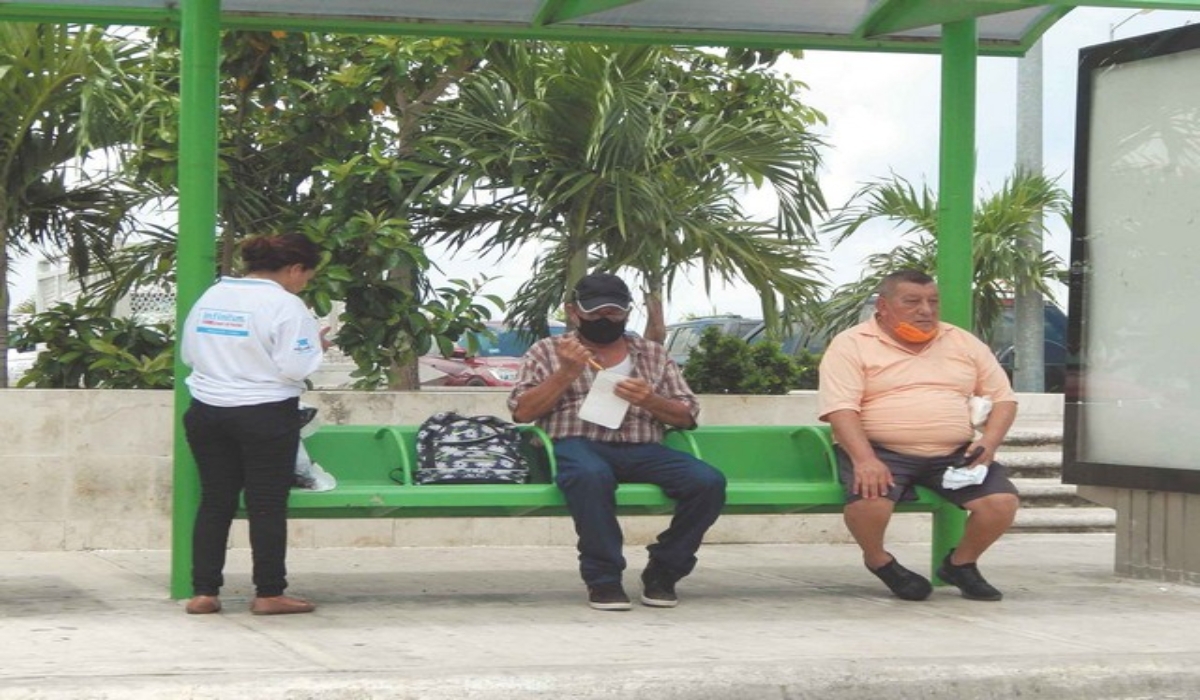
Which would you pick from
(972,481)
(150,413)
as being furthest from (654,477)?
(150,413)

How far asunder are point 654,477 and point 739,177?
3.91 metres

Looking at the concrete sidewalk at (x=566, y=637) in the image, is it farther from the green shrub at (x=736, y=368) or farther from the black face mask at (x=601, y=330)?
the green shrub at (x=736, y=368)

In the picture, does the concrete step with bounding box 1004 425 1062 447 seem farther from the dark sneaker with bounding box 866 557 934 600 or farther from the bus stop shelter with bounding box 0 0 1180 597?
the dark sneaker with bounding box 866 557 934 600

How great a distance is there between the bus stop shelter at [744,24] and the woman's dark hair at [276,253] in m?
0.86

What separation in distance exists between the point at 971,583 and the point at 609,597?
5.26 ft

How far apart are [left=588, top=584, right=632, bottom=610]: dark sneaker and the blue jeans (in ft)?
0.09

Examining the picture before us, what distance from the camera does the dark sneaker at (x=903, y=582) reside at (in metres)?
7.77

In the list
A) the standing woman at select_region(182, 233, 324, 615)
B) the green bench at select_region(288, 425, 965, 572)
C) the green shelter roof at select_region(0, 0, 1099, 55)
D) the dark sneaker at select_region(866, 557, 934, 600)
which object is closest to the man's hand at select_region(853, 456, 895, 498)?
the green bench at select_region(288, 425, 965, 572)

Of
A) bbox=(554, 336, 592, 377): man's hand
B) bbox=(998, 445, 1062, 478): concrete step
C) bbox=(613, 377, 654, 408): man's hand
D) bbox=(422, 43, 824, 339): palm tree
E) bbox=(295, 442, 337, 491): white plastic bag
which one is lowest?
bbox=(998, 445, 1062, 478): concrete step

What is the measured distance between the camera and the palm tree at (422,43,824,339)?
10320 mm

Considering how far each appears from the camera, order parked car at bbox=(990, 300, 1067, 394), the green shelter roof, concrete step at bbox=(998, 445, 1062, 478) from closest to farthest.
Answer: the green shelter roof < concrete step at bbox=(998, 445, 1062, 478) < parked car at bbox=(990, 300, 1067, 394)

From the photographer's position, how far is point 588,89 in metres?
10.2

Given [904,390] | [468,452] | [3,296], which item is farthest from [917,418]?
[3,296]

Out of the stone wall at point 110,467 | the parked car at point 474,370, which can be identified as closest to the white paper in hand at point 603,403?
the stone wall at point 110,467
